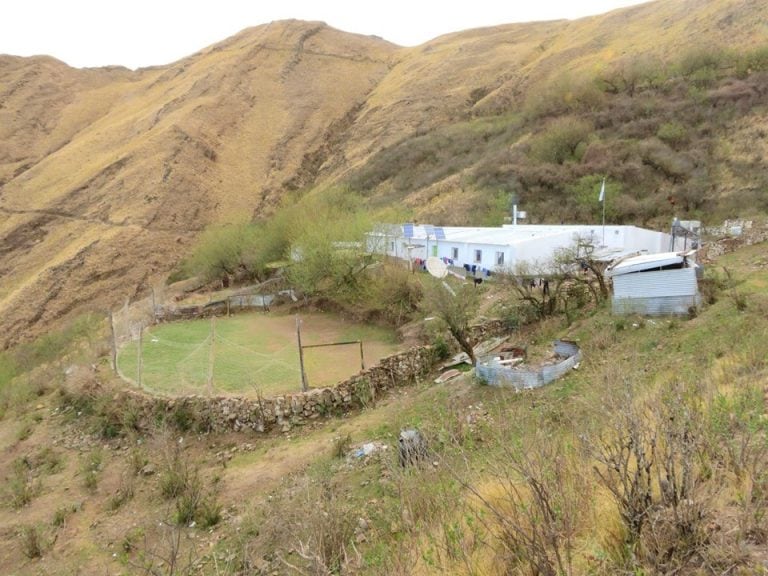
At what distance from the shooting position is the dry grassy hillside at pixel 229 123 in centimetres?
3806

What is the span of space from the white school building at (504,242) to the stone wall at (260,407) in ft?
33.9

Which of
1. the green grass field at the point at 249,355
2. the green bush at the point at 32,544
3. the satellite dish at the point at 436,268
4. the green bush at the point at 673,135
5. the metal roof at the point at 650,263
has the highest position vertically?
the green bush at the point at 673,135

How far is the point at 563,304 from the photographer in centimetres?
1420

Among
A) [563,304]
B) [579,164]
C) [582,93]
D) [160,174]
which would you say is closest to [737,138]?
[579,164]

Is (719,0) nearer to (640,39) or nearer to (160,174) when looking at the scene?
(640,39)

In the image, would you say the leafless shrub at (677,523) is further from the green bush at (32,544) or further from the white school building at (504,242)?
the white school building at (504,242)

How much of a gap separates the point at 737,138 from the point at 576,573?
35627 mm

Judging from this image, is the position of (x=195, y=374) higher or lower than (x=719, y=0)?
lower

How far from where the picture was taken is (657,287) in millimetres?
11781

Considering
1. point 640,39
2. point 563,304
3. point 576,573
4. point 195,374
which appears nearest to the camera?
point 576,573

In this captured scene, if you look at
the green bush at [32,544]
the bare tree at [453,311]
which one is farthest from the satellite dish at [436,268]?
the green bush at [32,544]

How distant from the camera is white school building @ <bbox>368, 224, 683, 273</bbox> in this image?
2036cm

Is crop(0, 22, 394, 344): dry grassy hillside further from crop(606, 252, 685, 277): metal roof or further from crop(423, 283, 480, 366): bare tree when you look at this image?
crop(606, 252, 685, 277): metal roof

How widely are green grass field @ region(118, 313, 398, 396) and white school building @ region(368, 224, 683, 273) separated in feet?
17.8
